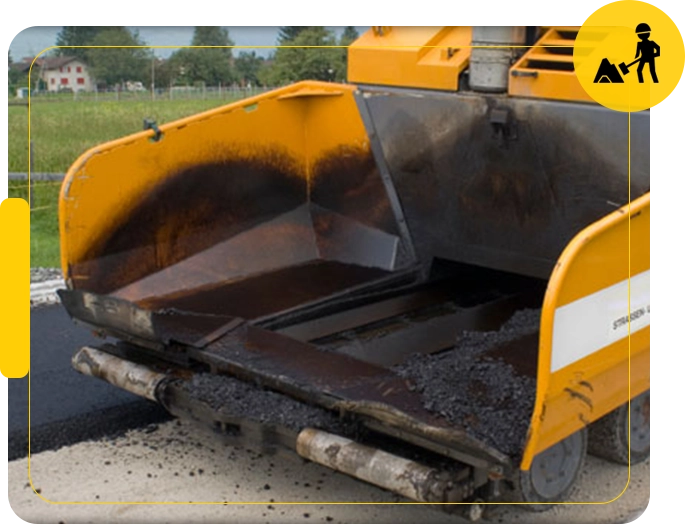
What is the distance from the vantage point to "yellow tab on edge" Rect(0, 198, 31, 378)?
3.44 m

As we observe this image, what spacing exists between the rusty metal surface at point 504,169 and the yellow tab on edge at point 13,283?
2.05 meters

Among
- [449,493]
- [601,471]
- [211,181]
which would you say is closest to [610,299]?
[449,493]

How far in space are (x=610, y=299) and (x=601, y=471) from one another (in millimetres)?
1064

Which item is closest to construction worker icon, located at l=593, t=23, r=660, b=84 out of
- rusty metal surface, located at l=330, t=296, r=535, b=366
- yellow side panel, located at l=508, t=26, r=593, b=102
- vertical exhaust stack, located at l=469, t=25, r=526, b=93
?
yellow side panel, located at l=508, t=26, r=593, b=102

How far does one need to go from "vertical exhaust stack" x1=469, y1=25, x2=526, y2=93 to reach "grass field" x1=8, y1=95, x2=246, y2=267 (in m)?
1.08

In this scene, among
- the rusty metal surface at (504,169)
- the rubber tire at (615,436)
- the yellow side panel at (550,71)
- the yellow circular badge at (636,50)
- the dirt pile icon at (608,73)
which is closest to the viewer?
the yellow circular badge at (636,50)

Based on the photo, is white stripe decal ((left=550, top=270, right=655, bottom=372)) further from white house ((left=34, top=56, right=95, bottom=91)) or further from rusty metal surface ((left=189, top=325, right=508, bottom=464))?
white house ((left=34, top=56, right=95, bottom=91))

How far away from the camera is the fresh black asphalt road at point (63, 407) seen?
15.6 feet

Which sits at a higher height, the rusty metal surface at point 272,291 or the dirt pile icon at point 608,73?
the dirt pile icon at point 608,73

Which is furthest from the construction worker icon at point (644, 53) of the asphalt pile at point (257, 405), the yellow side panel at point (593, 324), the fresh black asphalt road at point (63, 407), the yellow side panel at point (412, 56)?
the fresh black asphalt road at point (63, 407)

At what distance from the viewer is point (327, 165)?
555 cm

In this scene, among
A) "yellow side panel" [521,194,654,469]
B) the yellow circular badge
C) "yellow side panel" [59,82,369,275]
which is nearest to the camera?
"yellow side panel" [521,194,654,469]

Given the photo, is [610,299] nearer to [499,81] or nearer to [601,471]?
[601,471]

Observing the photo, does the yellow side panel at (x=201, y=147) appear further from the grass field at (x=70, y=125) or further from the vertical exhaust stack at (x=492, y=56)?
the vertical exhaust stack at (x=492, y=56)
